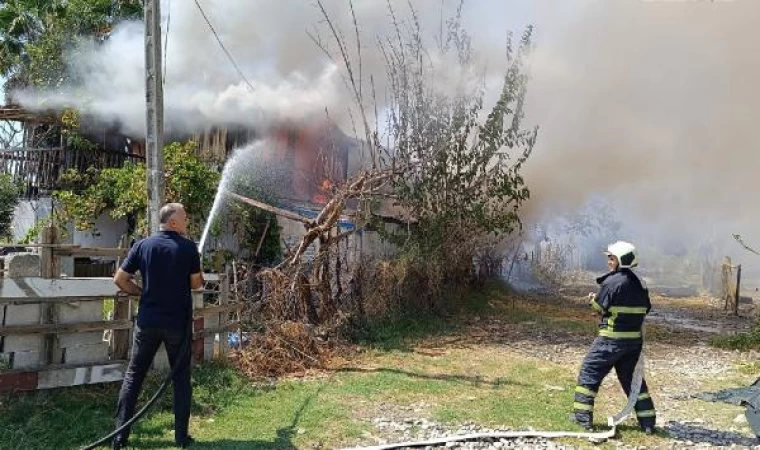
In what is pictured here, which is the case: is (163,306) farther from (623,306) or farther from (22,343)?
(623,306)

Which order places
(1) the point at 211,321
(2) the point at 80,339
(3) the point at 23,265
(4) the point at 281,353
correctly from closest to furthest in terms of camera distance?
(3) the point at 23,265
(2) the point at 80,339
(1) the point at 211,321
(4) the point at 281,353

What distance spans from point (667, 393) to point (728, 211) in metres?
17.1

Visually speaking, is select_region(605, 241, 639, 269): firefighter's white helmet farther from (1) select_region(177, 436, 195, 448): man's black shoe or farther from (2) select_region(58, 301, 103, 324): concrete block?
(2) select_region(58, 301, 103, 324): concrete block

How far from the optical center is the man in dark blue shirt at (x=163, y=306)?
14.9 feet

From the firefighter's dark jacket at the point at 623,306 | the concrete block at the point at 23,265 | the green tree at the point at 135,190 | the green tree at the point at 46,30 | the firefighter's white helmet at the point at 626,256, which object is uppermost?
the green tree at the point at 46,30

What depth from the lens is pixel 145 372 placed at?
461 cm

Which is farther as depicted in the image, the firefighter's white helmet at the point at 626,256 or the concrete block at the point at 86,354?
the firefighter's white helmet at the point at 626,256

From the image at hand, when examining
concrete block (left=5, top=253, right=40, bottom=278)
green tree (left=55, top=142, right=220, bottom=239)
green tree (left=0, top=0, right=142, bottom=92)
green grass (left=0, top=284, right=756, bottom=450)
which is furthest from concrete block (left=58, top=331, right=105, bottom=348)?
green tree (left=0, top=0, right=142, bottom=92)

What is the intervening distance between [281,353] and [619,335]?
394 cm

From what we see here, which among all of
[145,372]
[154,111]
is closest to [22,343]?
[145,372]

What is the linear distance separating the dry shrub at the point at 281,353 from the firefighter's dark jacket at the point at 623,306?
12.0ft

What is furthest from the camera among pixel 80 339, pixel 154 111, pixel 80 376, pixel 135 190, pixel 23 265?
pixel 135 190

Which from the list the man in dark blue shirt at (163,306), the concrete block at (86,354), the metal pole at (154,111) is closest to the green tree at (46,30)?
the metal pole at (154,111)

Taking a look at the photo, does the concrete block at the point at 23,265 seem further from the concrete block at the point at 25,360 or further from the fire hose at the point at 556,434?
the fire hose at the point at 556,434
